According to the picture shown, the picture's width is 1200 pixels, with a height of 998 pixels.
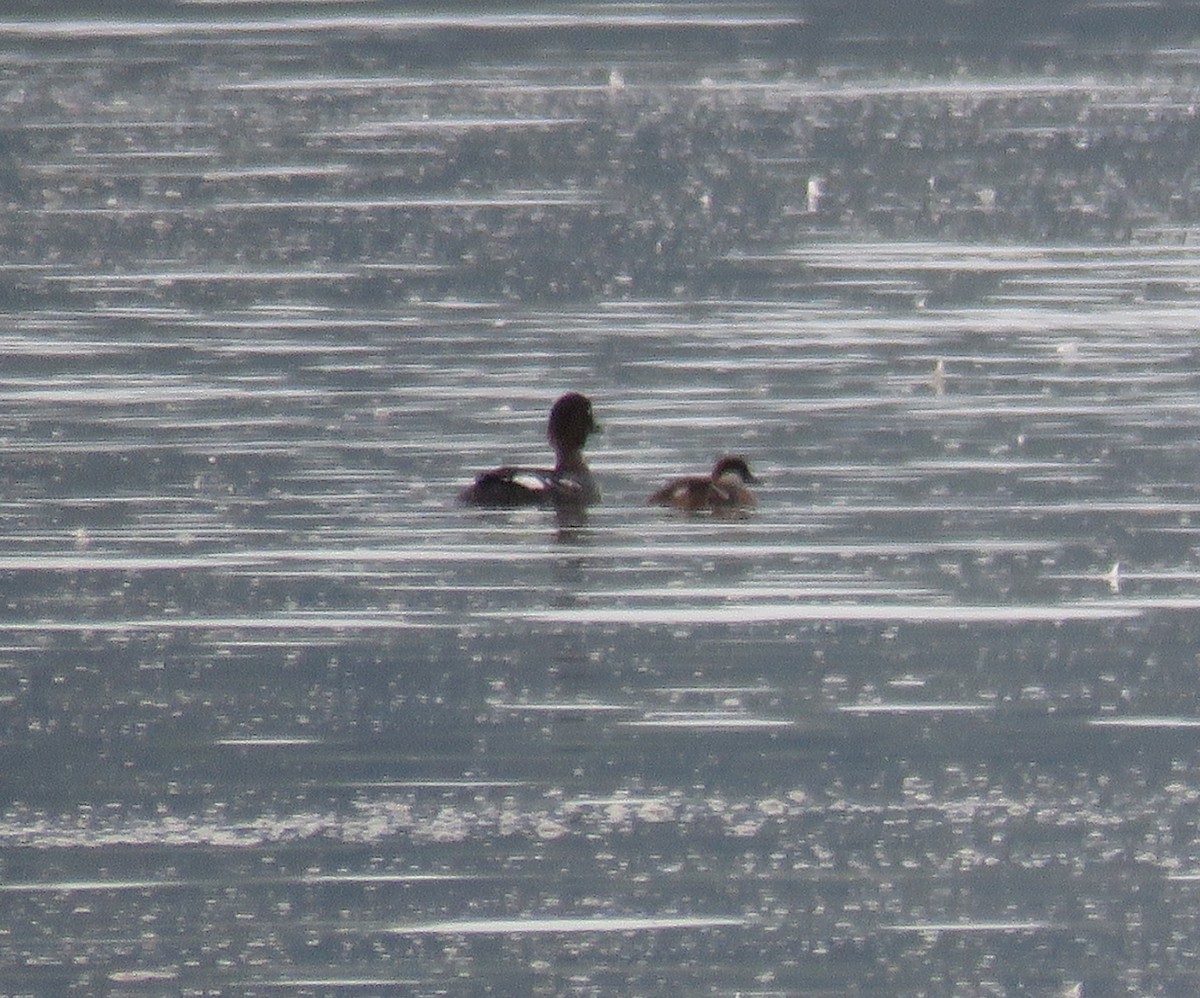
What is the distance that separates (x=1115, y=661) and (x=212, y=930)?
3.93m

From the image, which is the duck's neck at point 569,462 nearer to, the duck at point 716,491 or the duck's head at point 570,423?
the duck's head at point 570,423

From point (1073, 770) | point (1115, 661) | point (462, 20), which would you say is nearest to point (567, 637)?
point (1115, 661)

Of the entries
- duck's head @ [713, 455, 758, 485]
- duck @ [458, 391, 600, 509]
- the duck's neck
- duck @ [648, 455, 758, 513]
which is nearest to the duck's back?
duck @ [458, 391, 600, 509]

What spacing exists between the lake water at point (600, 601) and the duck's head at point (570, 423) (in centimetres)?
35

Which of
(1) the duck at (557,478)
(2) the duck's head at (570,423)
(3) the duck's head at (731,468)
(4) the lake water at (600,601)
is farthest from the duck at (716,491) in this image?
(2) the duck's head at (570,423)

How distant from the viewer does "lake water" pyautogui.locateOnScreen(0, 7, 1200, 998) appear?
8.03 meters

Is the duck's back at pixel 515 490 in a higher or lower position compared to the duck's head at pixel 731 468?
lower

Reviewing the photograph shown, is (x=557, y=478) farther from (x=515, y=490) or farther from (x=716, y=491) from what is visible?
(x=716, y=491)

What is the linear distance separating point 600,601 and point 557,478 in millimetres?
2355

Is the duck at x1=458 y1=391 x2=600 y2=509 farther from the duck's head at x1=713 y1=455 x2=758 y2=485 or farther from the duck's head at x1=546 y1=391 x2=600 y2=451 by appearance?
the duck's head at x1=713 y1=455 x2=758 y2=485

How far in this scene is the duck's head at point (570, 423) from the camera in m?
15.1

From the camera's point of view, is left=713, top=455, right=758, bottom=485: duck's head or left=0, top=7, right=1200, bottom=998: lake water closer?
left=0, top=7, right=1200, bottom=998: lake water

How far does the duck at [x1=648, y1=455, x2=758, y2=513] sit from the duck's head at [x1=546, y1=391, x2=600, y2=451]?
0.61 meters

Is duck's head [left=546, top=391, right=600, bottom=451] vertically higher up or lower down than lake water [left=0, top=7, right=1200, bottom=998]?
higher up
